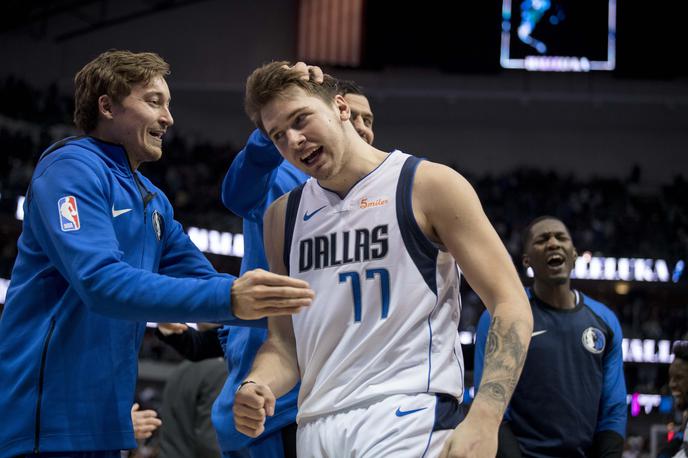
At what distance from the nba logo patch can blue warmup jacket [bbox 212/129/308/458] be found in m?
1.07

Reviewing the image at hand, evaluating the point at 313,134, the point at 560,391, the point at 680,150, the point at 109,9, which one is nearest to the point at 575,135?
the point at 680,150

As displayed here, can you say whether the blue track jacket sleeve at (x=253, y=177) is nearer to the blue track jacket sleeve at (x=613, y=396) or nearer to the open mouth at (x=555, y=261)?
the open mouth at (x=555, y=261)

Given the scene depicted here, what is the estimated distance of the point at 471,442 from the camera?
2.27 metres

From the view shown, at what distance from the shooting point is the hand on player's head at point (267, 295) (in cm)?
244

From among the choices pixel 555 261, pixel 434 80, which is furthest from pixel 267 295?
pixel 434 80

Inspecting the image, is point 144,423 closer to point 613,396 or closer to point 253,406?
point 253,406

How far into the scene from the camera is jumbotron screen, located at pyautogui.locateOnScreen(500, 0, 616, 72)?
25.9 m

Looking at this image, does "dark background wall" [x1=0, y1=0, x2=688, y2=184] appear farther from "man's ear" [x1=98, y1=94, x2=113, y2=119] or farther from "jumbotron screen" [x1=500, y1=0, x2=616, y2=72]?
"man's ear" [x1=98, y1=94, x2=113, y2=119]

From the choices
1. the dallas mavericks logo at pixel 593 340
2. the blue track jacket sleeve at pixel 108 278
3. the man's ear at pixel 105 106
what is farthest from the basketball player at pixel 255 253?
the dallas mavericks logo at pixel 593 340

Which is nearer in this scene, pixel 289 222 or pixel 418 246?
pixel 418 246

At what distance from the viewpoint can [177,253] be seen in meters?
3.34

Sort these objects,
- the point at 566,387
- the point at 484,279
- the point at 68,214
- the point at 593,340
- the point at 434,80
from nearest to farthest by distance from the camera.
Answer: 1. the point at 484,279
2. the point at 68,214
3. the point at 566,387
4. the point at 593,340
5. the point at 434,80

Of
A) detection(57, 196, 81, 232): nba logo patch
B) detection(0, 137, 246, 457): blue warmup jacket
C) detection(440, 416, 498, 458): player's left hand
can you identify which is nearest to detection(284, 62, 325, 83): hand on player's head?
detection(0, 137, 246, 457): blue warmup jacket

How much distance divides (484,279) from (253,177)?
58.1 inches
